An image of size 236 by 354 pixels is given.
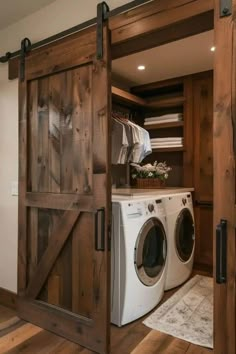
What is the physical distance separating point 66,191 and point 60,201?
9cm

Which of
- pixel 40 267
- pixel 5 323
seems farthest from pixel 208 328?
pixel 5 323

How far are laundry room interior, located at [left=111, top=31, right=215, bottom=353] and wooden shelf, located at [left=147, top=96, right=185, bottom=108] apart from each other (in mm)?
14

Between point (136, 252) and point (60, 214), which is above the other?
point (60, 214)

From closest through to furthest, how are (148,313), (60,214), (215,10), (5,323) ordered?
1. (215,10)
2. (60,214)
3. (5,323)
4. (148,313)

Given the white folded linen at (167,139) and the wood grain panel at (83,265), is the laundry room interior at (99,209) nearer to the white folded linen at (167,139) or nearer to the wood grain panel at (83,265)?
the wood grain panel at (83,265)

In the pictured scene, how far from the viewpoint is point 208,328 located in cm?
215

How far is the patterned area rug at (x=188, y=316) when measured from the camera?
2.06m

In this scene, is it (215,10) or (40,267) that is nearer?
(215,10)

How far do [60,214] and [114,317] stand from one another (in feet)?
3.10

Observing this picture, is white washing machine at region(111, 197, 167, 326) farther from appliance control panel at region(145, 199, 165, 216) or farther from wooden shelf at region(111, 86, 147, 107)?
wooden shelf at region(111, 86, 147, 107)

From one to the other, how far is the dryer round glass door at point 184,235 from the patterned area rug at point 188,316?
36 cm

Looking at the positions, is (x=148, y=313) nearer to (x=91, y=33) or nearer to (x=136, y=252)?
(x=136, y=252)

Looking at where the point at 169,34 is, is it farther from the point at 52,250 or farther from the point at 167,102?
the point at 167,102

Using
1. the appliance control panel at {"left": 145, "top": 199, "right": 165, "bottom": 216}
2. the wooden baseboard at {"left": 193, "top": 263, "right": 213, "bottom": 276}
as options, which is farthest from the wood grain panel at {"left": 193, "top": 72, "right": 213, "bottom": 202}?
the appliance control panel at {"left": 145, "top": 199, "right": 165, "bottom": 216}
